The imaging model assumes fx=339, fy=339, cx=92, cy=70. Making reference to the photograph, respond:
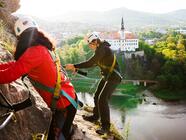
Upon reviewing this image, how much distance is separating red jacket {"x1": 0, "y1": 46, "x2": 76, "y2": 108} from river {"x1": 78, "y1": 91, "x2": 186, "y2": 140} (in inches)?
794

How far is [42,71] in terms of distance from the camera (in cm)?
347

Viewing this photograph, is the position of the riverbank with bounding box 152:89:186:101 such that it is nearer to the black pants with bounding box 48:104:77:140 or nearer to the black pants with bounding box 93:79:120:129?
the black pants with bounding box 93:79:120:129

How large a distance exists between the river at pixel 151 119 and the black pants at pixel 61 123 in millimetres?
19923

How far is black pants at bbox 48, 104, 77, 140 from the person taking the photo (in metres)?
3.75

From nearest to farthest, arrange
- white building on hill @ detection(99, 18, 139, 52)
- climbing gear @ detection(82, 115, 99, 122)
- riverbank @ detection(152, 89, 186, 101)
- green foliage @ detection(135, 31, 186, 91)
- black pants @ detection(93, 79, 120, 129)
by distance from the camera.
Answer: black pants @ detection(93, 79, 120, 129) → climbing gear @ detection(82, 115, 99, 122) → riverbank @ detection(152, 89, 186, 101) → green foliage @ detection(135, 31, 186, 91) → white building on hill @ detection(99, 18, 139, 52)

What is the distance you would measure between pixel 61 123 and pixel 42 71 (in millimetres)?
668

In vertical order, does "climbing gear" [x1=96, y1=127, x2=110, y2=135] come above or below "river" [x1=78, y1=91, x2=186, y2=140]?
above

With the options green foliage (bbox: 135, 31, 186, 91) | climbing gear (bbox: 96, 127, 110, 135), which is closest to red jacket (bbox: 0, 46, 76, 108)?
climbing gear (bbox: 96, 127, 110, 135)

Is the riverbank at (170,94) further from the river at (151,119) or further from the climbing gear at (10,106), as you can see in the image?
the climbing gear at (10,106)

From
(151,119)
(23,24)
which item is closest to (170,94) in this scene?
(151,119)

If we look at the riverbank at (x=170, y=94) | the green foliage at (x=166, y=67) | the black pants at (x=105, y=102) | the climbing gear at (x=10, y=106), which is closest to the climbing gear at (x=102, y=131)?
the black pants at (x=105, y=102)

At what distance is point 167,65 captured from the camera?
63875mm

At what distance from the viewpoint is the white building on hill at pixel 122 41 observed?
97.3 metres

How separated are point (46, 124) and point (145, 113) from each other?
36.4m
